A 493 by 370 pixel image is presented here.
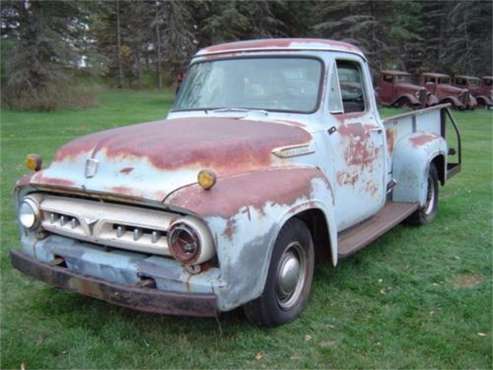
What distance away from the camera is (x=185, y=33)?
97.5 feet

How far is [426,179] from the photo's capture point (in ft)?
19.4

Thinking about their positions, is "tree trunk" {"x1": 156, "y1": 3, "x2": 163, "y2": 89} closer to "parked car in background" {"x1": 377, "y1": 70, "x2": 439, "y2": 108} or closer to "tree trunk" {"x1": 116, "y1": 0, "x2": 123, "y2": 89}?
"tree trunk" {"x1": 116, "y1": 0, "x2": 123, "y2": 89}

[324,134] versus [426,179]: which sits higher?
[324,134]

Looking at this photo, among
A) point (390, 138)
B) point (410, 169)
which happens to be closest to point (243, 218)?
point (390, 138)

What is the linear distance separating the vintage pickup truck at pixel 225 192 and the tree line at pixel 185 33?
18.5 metres

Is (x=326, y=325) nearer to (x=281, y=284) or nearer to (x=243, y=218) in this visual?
(x=281, y=284)

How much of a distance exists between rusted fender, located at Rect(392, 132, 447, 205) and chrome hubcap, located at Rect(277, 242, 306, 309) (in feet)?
7.80

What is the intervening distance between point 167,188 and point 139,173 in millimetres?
261

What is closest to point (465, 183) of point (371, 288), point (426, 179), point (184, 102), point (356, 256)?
point (426, 179)

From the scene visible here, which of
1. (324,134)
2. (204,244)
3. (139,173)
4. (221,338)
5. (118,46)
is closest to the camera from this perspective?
(204,244)

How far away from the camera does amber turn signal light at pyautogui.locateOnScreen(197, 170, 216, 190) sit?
3078 mm

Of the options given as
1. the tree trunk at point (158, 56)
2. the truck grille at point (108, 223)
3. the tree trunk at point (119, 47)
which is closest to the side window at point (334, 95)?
the truck grille at point (108, 223)

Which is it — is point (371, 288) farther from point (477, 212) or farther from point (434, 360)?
point (477, 212)

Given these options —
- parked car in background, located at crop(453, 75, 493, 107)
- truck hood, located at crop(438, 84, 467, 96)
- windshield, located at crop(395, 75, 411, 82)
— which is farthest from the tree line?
truck hood, located at crop(438, 84, 467, 96)
